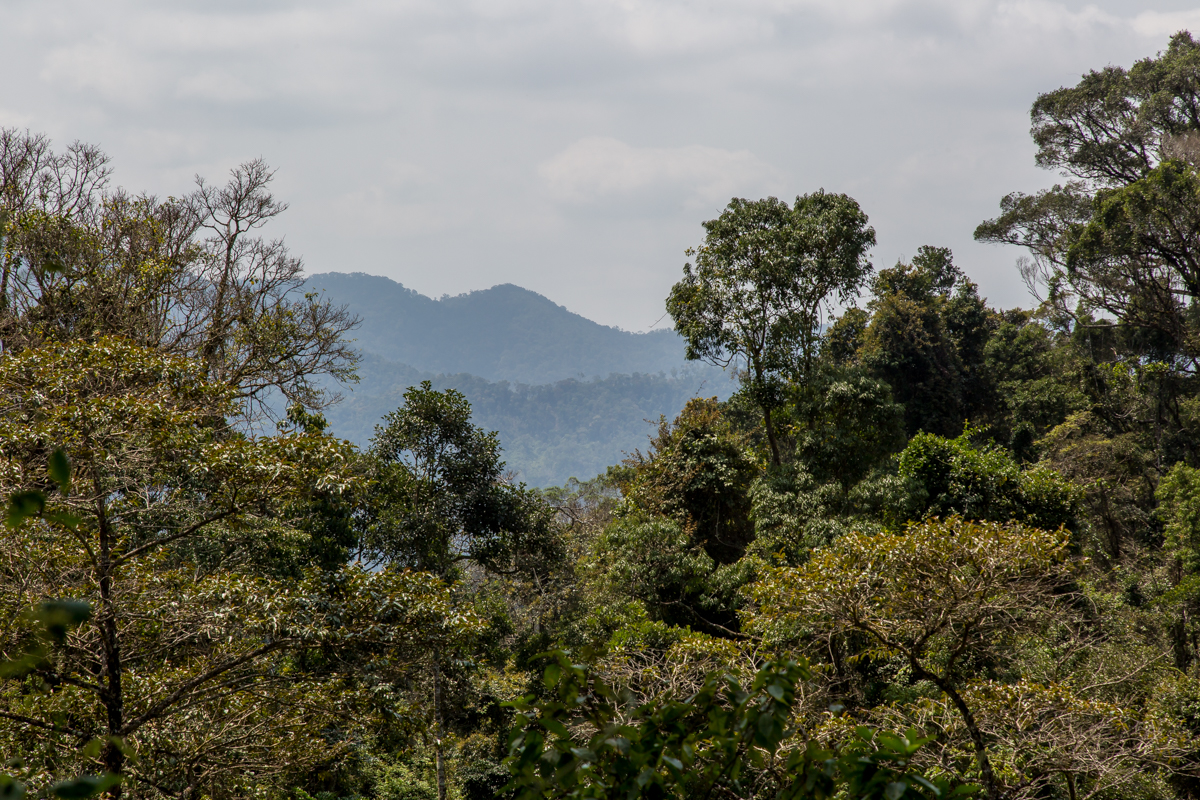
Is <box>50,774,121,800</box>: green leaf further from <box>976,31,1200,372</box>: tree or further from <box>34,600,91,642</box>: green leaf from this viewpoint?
<box>976,31,1200,372</box>: tree

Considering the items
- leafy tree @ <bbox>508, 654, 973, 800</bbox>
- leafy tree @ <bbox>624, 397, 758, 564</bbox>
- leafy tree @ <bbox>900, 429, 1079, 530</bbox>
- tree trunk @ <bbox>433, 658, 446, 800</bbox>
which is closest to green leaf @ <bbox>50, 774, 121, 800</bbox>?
leafy tree @ <bbox>508, 654, 973, 800</bbox>

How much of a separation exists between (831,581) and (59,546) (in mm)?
6098

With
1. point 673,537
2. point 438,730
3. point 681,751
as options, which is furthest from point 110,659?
point 673,537

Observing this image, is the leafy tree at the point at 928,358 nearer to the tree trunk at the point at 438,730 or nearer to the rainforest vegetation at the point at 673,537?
the rainforest vegetation at the point at 673,537

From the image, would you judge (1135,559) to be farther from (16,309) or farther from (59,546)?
(16,309)

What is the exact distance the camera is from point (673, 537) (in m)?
13.3

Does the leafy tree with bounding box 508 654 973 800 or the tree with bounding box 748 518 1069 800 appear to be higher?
the leafy tree with bounding box 508 654 973 800

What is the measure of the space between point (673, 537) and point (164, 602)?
9402 millimetres

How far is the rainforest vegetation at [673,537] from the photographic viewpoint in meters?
4.61

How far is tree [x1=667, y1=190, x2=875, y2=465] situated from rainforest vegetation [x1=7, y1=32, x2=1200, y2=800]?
0.21 ft

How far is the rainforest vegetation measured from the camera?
4.61 metres

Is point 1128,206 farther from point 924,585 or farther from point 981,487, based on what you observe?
point 924,585

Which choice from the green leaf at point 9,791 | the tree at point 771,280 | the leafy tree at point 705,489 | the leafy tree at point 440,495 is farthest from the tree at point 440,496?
the green leaf at point 9,791

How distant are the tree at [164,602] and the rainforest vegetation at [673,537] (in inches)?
1.3
